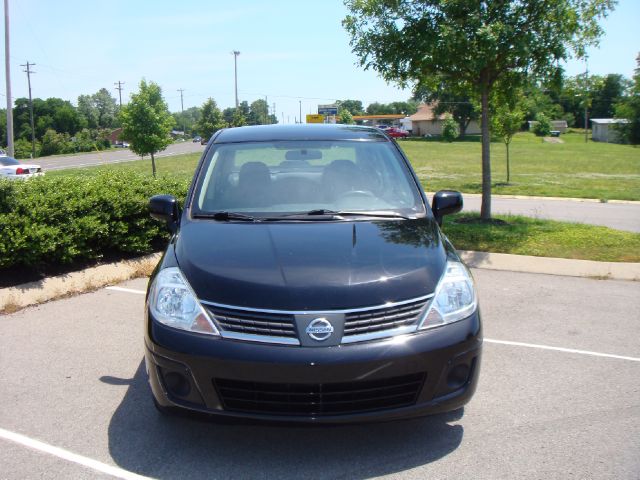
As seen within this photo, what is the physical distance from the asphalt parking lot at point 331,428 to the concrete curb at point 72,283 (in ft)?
1.95

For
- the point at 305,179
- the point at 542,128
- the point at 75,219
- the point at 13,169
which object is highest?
the point at 542,128

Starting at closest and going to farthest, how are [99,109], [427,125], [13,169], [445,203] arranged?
[445,203]
[13,169]
[427,125]
[99,109]

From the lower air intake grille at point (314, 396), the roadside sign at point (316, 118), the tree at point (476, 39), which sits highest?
the roadside sign at point (316, 118)

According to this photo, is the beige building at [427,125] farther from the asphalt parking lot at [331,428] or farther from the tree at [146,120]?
the asphalt parking lot at [331,428]

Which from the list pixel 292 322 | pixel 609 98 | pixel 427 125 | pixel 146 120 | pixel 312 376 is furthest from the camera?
pixel 609 98

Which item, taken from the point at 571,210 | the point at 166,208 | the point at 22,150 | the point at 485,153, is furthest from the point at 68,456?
the point at 22,150

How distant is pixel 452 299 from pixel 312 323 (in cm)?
83

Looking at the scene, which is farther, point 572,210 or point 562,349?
point 572,210

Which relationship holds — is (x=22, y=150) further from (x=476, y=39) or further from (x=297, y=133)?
(x=297, y=133)

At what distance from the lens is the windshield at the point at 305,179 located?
4266 millimetres

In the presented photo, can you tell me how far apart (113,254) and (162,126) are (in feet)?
69.0

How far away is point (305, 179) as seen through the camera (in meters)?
4.52

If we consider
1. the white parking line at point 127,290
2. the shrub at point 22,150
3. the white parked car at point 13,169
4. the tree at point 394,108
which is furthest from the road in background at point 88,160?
the tree at point 394,108

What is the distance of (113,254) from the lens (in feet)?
24.7
